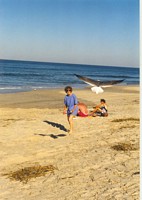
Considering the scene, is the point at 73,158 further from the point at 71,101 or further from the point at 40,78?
the point at 40,78

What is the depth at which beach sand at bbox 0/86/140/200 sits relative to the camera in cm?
414

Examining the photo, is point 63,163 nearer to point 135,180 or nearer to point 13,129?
point 135,180

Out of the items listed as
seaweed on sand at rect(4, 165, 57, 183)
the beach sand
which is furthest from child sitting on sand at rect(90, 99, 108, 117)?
seaweed on sand at rect(4, 165, 57, 183)

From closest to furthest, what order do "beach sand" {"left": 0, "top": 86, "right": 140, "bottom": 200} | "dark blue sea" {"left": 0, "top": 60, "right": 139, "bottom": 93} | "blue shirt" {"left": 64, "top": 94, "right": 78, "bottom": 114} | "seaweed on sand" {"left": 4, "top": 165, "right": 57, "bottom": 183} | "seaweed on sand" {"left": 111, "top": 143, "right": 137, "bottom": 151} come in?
"beach sand" {"left": 0, "top": 86, "right": 140, "bottom": 200} → "seaweed on sand" {"left": 4, "top": 165, "right": 57, "bottom": 183} → "seaweed on sand" {"left": 111, "top": 143, "right": 137, "bottom": 151} → "blue shirt" {"left": 64, "top": 94, "right": 78, "bottom": 114} → "dark blue sea" {"left": 0, "top": 60, "right": 139, "bottom": 93}

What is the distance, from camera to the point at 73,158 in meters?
5.63

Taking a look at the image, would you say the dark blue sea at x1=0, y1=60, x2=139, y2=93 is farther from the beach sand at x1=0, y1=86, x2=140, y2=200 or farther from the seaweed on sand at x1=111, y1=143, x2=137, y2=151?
the seaweed on sand at x1=111, y1=143, x2=137, y2=151

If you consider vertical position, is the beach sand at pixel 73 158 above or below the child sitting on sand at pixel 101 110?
below

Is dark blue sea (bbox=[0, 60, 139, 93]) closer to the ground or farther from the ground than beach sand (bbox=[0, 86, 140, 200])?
farther from the ground

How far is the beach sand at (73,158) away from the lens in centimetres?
414

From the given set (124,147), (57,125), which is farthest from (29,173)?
(57,125)

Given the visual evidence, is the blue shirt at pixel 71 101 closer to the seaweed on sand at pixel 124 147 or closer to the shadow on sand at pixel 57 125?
the shadow on sand at pixel 57 125

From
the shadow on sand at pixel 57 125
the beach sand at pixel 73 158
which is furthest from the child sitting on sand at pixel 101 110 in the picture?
the shadow on sand at pixel 57 125

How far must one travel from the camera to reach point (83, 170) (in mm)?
4961

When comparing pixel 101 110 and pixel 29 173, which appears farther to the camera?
pixel 101 110
